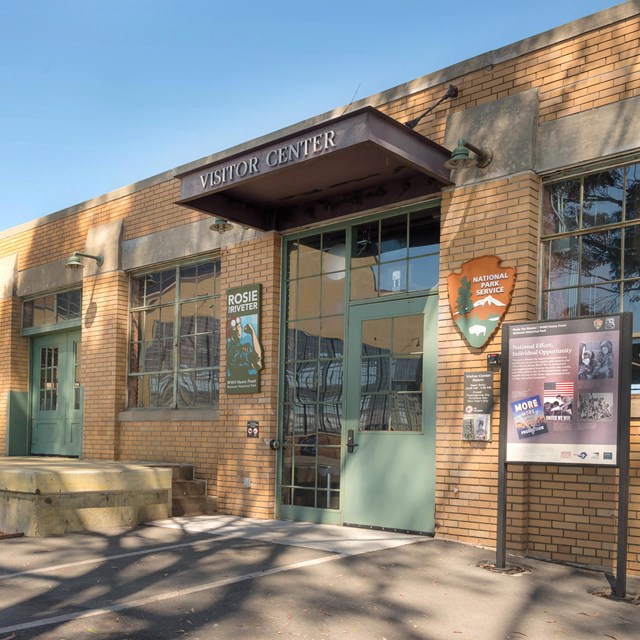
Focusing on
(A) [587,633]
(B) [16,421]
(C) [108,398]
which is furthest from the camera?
(B) [16,421]

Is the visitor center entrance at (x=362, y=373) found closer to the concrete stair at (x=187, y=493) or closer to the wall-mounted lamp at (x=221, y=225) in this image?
the wall-mounted lamp at (x=221, y=225)

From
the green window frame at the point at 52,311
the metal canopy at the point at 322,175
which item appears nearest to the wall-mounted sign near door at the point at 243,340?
the metal canopy at the point at 322,175

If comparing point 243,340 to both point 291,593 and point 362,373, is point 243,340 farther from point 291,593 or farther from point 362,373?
point 291,593

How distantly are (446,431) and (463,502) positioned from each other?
0.70m

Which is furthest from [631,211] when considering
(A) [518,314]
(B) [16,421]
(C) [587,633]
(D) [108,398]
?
(B) [16,421]

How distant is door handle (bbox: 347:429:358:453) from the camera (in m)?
8.73

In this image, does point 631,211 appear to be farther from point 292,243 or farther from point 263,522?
point 263,522

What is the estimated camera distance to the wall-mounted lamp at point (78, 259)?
11.8 meters

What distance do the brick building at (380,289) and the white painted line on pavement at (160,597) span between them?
179 centimetres

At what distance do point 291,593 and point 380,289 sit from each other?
13.1 ft

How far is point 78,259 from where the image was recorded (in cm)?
1207

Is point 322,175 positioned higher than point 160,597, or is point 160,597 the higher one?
point 322,175

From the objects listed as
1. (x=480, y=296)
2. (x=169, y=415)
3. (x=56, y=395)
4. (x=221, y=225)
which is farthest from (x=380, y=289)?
(x=56, y=395)

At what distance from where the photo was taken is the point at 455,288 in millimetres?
7863
